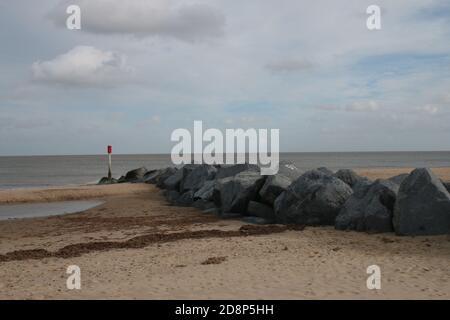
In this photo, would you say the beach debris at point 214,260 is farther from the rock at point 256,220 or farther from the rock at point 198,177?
the rock at point 198,177

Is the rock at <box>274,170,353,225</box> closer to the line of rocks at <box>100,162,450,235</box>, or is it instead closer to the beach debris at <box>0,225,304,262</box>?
the line of rocks at <box>100,162,450,235</box>

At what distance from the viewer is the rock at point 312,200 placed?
45.4 feet

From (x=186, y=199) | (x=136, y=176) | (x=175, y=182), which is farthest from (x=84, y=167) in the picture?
(x=186, y=199)

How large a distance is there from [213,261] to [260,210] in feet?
21.0

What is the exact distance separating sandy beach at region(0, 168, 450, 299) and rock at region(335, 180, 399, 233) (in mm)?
424

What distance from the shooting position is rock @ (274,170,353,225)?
1384cm

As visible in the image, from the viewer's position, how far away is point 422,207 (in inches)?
453

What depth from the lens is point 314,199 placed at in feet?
45.9

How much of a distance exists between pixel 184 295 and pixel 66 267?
3.46 metres

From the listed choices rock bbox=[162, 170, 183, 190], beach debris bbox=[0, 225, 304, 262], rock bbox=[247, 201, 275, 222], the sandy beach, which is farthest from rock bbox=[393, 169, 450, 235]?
rock bbox=[162, 170, 183, 190]

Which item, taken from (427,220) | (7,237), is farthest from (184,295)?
(7,237)

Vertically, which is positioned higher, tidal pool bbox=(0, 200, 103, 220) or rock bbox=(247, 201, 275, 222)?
rock bbox=(247, 201, 275, 222)
